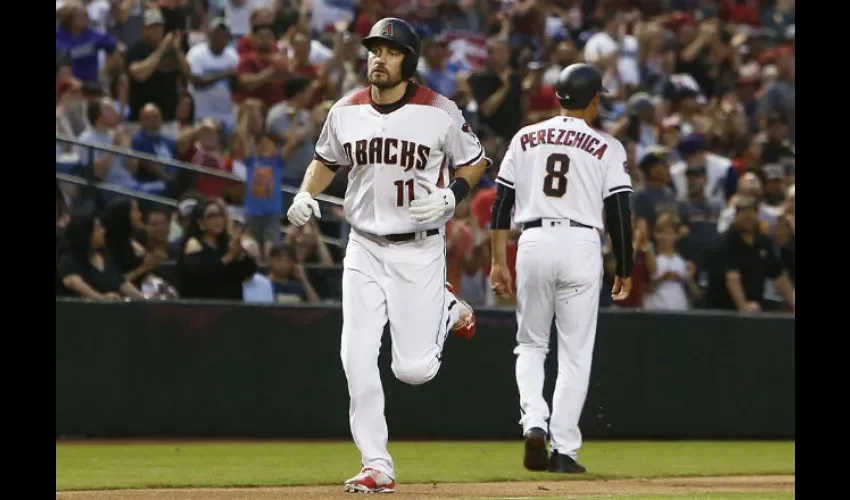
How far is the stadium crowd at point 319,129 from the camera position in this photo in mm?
11891

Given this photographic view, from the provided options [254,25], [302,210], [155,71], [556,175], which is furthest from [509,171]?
[254,25]

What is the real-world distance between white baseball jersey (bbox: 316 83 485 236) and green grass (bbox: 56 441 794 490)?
68.2 inches

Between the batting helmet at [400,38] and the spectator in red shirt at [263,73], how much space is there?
7832mm

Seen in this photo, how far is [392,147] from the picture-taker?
286 inches

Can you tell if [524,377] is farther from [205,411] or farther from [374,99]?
[205,411]

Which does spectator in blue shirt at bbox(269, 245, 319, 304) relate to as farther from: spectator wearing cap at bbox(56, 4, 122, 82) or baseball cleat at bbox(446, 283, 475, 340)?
baseball cleat at bbox(446, 283, 475, 340)

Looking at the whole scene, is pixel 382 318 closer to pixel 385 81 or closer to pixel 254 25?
pixel 385 81

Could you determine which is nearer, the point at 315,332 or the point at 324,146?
the point at 324,146

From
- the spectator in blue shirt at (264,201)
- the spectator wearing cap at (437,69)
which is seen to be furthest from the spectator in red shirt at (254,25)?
the spectator in blue shirt at (264,201)

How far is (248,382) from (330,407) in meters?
0.65

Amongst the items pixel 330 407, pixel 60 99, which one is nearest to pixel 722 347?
pixel 330 407

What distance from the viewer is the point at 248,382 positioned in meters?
11.4
